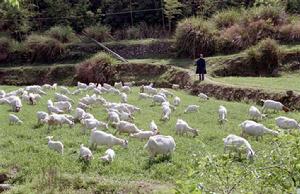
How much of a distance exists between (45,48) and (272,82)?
22.4 meters

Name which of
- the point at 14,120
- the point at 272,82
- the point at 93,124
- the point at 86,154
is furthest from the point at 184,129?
the point at 272,82

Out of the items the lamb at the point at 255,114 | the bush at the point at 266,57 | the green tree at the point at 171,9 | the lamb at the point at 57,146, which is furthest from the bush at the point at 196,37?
the lamb at the point at 57,146

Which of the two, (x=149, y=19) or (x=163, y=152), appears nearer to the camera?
(x=163, y=152)

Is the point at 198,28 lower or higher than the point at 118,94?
higher

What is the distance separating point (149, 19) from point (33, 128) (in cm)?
3234

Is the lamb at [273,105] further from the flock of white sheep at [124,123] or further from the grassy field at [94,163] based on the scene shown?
the grassy field at [94,163]

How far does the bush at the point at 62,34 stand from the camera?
44.4 m

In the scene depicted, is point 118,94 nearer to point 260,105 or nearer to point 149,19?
point 260,105

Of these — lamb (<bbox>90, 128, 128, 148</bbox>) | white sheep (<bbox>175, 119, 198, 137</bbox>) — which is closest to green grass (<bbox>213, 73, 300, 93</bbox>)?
white sheep (<bbox>175, 119, 198, 137</bbox>)

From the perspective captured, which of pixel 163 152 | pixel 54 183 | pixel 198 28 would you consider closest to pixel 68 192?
pixel 54 183

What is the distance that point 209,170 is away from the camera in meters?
6.00

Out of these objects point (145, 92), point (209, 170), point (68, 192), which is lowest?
point (145, 92)

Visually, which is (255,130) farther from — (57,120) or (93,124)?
(57,120)

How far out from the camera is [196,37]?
36969 millimetres
